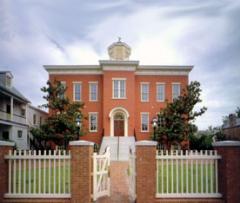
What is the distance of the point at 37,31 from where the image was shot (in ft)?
52.2

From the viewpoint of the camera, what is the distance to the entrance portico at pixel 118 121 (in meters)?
32.2

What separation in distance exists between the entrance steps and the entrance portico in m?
1.24

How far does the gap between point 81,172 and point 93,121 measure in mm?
24974

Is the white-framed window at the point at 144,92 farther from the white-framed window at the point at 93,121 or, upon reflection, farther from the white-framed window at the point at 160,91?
the white-framed window at the point at 93,121

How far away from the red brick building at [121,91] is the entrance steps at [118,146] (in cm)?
130

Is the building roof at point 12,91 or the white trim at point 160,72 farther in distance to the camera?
the white trim at point 160,72

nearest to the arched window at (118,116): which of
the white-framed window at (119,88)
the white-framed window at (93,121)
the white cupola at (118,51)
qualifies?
the white-framed window at (119,88)

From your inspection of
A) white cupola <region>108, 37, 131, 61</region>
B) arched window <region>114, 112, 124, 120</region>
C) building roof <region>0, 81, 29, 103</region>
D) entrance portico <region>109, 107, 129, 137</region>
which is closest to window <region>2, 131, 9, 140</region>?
building roof <region>0, 81, 29, 103</region>

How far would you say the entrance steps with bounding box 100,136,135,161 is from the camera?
80.6 feet

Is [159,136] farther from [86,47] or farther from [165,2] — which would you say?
[165,2]

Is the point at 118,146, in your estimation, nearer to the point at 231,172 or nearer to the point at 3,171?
the point at 3,171

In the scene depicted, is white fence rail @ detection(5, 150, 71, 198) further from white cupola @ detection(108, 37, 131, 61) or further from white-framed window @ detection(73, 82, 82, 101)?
white cupola @ detection(108, 37, 131, 61)

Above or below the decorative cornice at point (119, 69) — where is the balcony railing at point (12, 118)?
Answer: below

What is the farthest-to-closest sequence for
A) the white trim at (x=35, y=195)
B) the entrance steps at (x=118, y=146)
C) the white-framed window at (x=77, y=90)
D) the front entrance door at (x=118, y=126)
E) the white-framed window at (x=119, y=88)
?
the white-framed window at (x=77, y=90)
the front entrance door at (x=118, y=126)
the white-framed window at (x=119, y=88)
the entrance steps at (x=118, y=146)
the white trim at (x=35, y=195)
